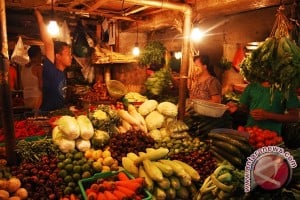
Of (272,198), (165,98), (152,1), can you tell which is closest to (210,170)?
(272,198)

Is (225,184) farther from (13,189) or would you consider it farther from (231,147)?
(13,189)

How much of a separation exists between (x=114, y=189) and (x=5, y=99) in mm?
1720

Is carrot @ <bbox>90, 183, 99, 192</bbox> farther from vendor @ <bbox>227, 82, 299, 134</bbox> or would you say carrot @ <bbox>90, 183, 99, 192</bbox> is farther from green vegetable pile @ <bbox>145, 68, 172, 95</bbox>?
green vegetable pile @ <bbox>145, 68, 172, 95</bbox>

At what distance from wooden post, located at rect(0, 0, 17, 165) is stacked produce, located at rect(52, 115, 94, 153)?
0.62m

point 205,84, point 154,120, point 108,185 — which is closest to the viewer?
point 108,185

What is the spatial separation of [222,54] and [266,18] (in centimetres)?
154

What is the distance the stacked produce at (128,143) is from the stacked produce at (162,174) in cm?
29

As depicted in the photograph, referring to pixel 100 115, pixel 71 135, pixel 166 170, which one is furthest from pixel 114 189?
pixel 100 115

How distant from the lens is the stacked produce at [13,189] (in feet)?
9.05

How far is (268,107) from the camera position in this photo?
4.31 m

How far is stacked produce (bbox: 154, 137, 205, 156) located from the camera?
395 centimetres

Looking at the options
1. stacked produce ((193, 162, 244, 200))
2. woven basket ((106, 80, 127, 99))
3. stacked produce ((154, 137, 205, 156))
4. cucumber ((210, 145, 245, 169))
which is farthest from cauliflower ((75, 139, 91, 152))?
woven basket ((106, 80, 127, 99))

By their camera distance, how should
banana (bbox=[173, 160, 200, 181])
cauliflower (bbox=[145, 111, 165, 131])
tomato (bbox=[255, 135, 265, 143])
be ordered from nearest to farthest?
banana (bbox=[173, 160, 200, 181]), tomato (bbox=[255, 135, 265, 143]), cauliflower (bbox=[145, 111, 165, 131])

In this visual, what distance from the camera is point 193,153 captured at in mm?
3859
